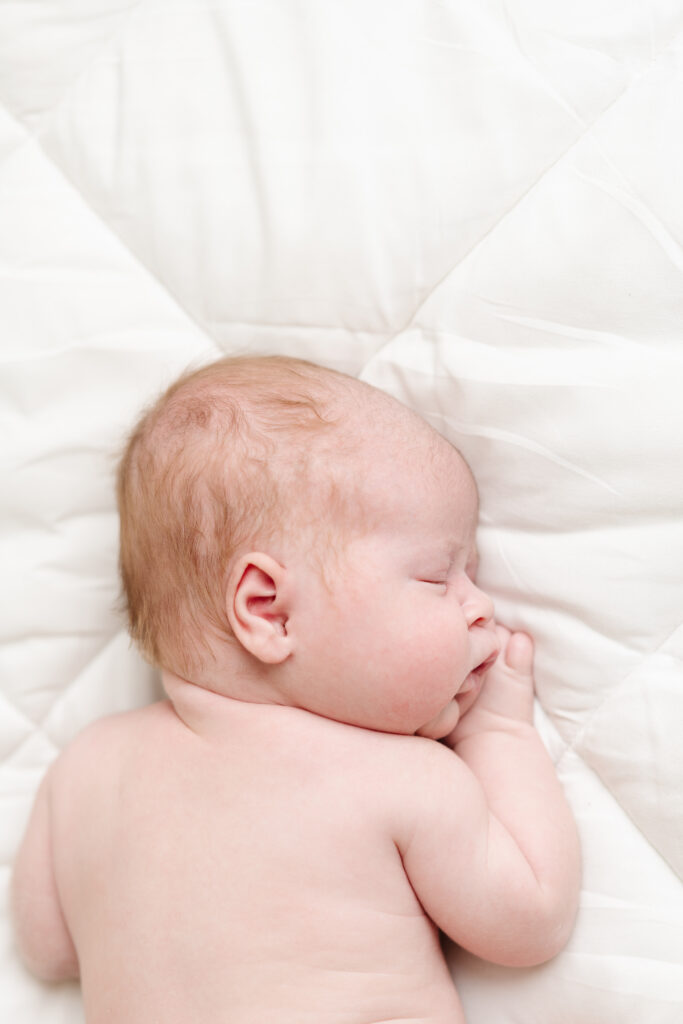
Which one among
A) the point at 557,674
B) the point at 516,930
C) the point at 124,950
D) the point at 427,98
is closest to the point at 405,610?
the point at 557,674

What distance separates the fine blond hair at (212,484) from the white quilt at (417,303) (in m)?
0.15

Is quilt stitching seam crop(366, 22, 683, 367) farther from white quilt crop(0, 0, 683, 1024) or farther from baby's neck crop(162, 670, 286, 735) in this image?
baby's neck crop(162, 670, 286, 735)

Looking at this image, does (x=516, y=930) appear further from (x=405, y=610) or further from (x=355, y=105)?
(x=355, y=105)

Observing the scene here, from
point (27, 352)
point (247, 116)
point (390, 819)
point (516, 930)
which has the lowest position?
point (516, 930)

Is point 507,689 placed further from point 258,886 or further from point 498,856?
point 258,886

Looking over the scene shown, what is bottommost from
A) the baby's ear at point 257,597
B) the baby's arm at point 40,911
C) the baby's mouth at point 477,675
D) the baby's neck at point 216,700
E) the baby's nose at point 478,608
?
the baby's arm at point 40,911

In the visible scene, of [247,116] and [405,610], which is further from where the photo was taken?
[247,116]

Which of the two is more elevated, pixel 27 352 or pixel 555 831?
pixel 27 352

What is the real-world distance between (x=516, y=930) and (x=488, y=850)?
0.08m

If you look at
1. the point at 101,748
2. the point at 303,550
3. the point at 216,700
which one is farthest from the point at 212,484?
the point at 101,748

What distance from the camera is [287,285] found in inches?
48.2

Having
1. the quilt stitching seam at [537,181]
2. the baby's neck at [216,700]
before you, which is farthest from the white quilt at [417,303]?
the baby's neck at [216,700]

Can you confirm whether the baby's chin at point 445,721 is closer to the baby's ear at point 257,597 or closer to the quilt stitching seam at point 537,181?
the baby's ear at point 257,597

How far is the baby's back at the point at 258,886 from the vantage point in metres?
0.98
